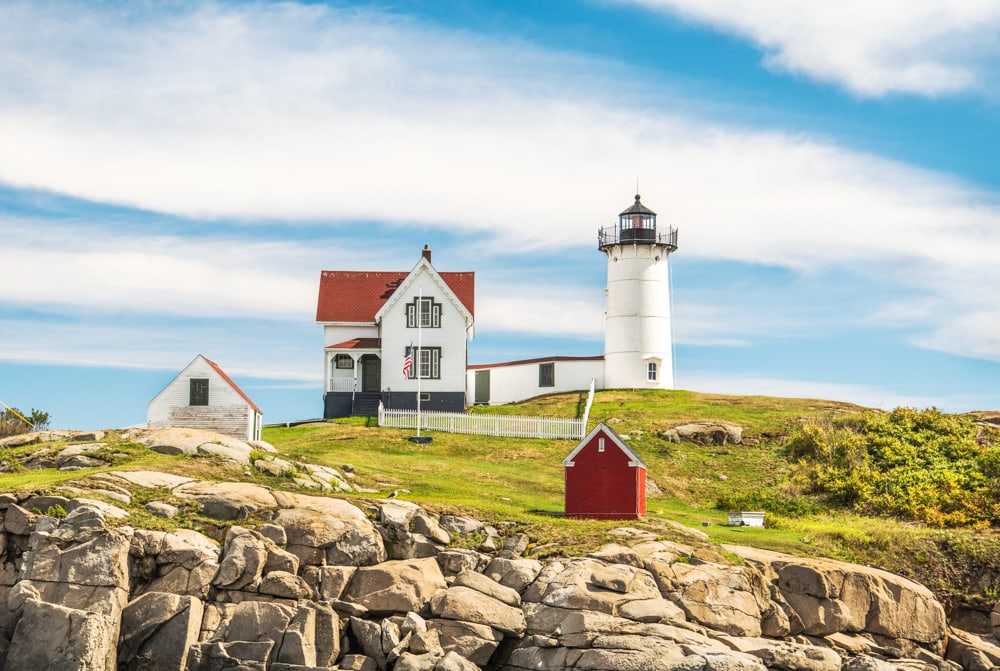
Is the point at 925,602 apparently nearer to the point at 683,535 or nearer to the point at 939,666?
the point at 939,666

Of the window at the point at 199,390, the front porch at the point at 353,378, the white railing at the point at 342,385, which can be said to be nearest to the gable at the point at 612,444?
the window at the point at 199,390

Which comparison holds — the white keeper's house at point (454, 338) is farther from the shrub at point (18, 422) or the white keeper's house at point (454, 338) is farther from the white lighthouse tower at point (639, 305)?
the shrub at point (18, 422)

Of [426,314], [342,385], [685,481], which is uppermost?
[426,314]

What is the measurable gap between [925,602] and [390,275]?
35645 millimetres

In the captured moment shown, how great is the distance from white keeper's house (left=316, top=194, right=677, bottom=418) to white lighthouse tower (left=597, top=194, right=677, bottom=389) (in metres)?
0.05

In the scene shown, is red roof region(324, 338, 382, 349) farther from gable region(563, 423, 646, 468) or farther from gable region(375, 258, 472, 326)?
gable region(563, 423, 646, 468)

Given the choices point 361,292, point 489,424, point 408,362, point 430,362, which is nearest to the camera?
point 408,362

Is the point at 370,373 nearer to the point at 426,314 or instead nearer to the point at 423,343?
the point at 423,343

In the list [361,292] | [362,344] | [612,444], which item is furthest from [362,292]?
[612,444]

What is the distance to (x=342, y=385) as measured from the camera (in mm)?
53188

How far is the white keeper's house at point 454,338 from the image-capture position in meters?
52.2

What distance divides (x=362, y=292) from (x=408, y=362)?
948 cm

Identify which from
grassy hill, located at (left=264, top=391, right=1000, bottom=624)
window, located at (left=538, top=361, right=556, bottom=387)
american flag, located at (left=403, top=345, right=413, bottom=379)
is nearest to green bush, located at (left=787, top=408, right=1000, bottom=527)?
grassy hill, located at (left=264, top=391, right=1000, bottom=624)

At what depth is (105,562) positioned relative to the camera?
24.4 meters
